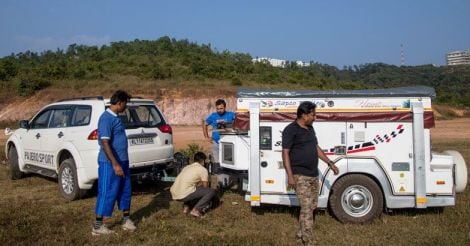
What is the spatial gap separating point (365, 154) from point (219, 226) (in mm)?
2276

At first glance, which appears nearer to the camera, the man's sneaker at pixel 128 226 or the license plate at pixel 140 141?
the man's sneaker at pixel 128 226

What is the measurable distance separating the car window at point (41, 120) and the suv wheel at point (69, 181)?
1.29 m

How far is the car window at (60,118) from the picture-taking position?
8748 millimetres

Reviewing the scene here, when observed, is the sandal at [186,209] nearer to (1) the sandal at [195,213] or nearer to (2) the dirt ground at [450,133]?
(1) the sandal at [195,213]

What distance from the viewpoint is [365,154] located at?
656 centimetres

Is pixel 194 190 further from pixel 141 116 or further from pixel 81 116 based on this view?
pixel 81 116

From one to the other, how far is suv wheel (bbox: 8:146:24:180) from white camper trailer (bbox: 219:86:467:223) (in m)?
6.26

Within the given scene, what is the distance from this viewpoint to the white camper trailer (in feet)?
21.2

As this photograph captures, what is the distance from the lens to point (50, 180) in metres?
10.6

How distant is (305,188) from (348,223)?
1.56m

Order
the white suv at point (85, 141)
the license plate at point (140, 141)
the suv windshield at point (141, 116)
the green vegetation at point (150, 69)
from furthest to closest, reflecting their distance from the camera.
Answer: the green vegetation at point (150, 69), the suv windshield at point (141, 116), the license plate at point (140, 141), the white suv at point (85, 141)

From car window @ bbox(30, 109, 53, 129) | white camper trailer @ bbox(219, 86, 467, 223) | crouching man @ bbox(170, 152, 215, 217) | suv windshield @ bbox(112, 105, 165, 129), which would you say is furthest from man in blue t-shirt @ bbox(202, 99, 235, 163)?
car window @ bbox(30, 109, 53, 129)

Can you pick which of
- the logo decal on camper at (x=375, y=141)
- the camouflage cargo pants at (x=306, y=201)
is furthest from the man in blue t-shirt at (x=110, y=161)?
the logo decal on camper at (x=375, y=141)

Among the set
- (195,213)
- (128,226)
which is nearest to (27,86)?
(195,213)
